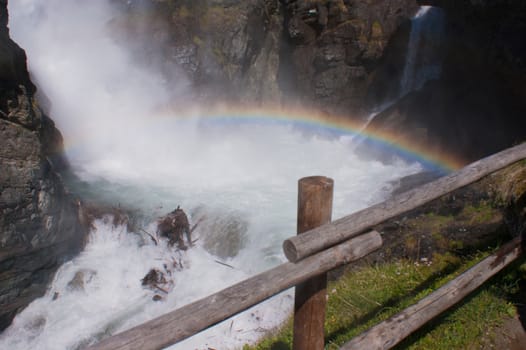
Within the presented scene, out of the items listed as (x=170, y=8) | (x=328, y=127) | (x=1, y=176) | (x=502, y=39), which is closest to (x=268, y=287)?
(x=1, y=176)

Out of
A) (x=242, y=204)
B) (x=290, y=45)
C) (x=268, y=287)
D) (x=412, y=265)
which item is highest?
(x=290, y=45)

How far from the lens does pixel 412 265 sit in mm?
5281

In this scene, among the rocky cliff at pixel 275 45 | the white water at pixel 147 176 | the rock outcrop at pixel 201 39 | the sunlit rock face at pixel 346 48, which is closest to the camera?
the white water at pixel 147 176

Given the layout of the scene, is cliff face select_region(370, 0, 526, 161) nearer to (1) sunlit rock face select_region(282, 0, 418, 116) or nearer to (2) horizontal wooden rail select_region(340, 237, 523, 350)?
(1) sunlit rock face select_region(282, 0, 418, 116)

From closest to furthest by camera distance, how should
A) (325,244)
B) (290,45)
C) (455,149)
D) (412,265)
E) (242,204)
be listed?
(325,244) → (412,265) → (242,204) → (455,149) → (290,45)

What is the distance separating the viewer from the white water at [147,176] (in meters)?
6.48

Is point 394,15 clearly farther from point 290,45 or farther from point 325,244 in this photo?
point 325,244

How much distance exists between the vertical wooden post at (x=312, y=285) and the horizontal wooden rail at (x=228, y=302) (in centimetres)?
19

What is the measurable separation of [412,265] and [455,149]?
9.47m

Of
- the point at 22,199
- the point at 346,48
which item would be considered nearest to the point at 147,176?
the point at 22,199

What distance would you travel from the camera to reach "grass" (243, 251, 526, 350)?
3.72 metres

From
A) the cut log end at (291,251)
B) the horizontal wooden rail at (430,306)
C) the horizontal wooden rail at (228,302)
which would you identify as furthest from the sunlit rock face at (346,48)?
the cut log end at (291,251)

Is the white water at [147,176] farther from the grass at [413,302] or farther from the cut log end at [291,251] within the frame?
the cut log end at [291,251]

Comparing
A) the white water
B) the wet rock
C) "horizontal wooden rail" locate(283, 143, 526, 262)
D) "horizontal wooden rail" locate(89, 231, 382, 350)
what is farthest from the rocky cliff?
"horizontal wooden rail" locate(89, 231, 382, 350)
